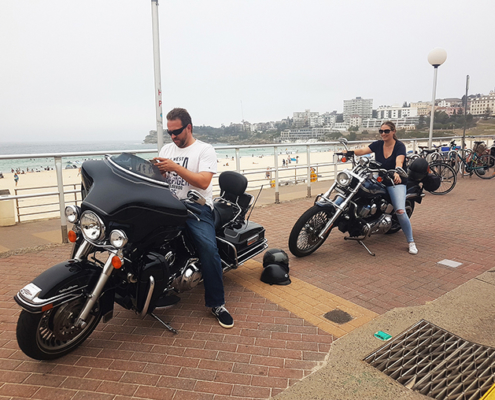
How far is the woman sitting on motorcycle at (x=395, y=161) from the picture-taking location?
533cm

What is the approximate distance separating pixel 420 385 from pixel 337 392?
1.83 ft

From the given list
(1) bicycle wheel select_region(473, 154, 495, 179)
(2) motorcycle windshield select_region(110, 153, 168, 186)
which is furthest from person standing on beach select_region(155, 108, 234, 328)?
(1) bicycle wheel select_region(473, 154, 495, 179)

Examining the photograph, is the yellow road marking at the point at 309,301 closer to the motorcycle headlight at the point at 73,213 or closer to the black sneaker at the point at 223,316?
the black sneaker at the point at 223,316

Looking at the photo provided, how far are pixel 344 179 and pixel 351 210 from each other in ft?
1.45

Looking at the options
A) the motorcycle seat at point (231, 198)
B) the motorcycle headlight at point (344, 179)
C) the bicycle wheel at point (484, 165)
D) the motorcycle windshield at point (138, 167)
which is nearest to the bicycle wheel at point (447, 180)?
the bicycle wheel at point (484, 165)

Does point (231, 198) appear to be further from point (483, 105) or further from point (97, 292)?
point (483, 105)

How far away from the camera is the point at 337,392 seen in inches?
97.5

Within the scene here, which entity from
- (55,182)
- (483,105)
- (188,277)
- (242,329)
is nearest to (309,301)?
(242,329)

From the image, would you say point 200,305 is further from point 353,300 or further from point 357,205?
point 357,205

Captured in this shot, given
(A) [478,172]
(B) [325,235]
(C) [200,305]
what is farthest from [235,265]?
(A) [478,172]

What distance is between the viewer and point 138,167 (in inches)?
115

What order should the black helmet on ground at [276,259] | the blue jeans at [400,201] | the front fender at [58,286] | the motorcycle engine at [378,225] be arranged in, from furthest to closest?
the blue jeans at [400,201], the motorcycle engine at [378,225], the black helmet on ground at [276,259], the front fender at [58,286]

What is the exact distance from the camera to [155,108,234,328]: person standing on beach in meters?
3.34

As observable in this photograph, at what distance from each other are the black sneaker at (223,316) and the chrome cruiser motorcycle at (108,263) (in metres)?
0.40
